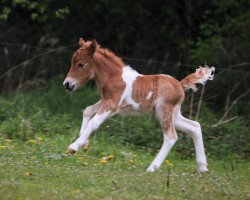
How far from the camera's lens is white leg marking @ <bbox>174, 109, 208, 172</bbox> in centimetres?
995

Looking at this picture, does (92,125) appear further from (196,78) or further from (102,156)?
(196,78)

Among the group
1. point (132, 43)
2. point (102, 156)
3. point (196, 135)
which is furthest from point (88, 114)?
point (132, 43)

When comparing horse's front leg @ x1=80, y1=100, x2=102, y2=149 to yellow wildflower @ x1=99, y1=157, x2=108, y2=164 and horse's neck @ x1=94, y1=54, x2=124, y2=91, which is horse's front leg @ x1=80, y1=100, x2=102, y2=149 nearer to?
horse's neck @ x1=94, y1=54, x2=124, y2=91

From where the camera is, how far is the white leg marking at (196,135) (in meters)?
9.95

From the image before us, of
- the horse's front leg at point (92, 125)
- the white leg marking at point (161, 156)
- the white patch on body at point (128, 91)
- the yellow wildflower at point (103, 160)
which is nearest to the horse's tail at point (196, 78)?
the white patch on body at point (128, 91)

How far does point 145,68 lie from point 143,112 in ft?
19.9

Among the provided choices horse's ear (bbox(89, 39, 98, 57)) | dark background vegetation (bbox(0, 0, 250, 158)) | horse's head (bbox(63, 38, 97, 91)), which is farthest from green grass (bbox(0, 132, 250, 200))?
dark background vegetation (bbox(0, 0, 250, 158))

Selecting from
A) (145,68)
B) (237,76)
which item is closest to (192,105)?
(237,76)

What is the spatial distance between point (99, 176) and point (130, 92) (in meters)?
1.73

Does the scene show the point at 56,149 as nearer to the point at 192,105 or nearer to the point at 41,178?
the point at 41,178

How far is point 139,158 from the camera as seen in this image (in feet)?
35.8

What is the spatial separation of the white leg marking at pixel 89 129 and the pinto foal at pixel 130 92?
6.6 inches

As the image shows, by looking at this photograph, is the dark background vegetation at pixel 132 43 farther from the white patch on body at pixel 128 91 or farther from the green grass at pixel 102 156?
the white patch on body at pixel 128 91

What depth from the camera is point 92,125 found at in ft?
30.9
